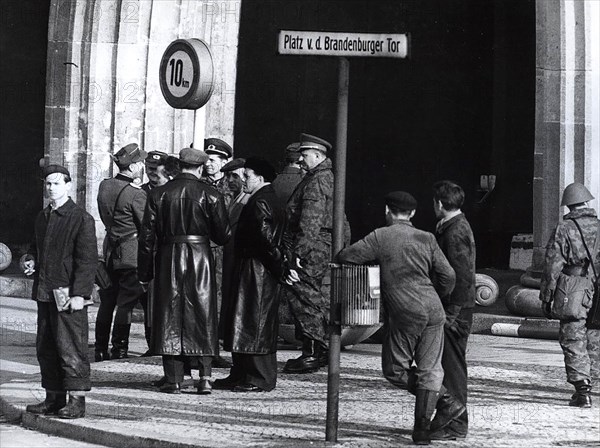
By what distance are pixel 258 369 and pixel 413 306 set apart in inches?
90.2

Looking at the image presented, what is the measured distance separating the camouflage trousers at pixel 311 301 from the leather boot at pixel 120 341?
5.18 ft

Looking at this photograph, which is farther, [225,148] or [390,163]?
[390,163]

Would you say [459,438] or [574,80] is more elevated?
[574,80]

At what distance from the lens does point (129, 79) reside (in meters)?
15.9

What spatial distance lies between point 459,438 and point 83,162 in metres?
8.74

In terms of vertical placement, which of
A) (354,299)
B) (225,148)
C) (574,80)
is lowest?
(354,299)

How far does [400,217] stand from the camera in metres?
8.12

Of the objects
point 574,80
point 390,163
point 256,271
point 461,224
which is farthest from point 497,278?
point 461,224

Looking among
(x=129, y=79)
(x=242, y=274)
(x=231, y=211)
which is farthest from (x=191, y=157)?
(x=129, y=79)

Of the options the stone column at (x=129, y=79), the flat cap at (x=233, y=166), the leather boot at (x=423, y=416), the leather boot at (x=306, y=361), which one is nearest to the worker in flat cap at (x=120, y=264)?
the flat cap at (x=233, y=166)

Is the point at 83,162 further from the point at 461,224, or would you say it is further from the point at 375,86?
the point at 461,224

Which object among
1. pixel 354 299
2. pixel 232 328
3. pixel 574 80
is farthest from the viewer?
pixel 574 80

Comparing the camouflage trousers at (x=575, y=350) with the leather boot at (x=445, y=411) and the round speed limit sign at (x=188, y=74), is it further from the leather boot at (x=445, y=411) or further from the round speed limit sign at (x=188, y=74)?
the round speed limit sign at (x=188, y=74)

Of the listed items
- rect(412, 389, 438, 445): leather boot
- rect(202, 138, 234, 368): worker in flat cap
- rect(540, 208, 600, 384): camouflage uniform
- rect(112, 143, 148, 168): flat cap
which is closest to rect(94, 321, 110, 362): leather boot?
rect(202, 138, 234, 368): worker in flat cap
